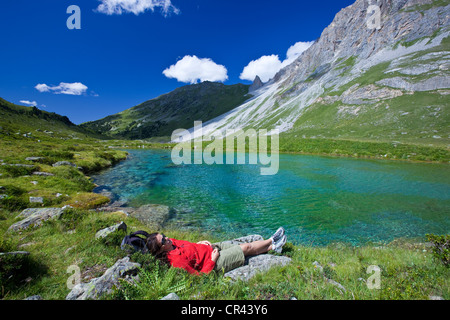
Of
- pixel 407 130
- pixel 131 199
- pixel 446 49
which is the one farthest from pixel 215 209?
Answer: pixel 446 49

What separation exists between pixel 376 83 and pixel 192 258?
122 metres

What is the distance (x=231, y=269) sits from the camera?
6.72 meters

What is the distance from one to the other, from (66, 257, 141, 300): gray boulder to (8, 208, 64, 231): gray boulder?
646 cm

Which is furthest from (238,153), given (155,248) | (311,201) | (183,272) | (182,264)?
(183,272)

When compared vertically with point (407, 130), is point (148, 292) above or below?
below

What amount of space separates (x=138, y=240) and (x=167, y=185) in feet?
63.2

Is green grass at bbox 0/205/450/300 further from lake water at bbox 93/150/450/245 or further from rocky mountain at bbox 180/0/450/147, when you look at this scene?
rocky mountain at bbox 180/0/450/147

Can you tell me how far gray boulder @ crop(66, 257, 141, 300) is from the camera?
425 centimetres

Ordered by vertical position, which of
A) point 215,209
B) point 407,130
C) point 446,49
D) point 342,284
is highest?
point 446,49

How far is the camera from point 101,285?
175 inches

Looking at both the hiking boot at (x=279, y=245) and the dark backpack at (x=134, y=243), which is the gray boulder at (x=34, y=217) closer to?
the dark backpack at (x=134, y=243)

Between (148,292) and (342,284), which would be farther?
(342,284)

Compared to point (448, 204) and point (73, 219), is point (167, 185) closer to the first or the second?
point (73, 219)

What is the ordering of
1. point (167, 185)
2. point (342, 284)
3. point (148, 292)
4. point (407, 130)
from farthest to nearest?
point (407, 130) → point (167, 185) → point (342, 284) → point (148, 292)
